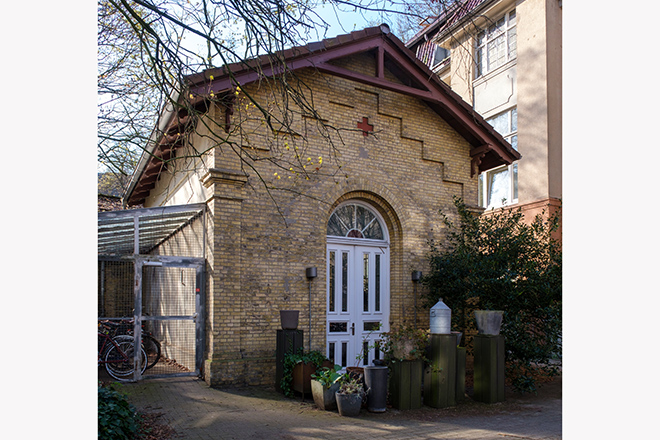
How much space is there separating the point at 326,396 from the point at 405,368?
1327 mm

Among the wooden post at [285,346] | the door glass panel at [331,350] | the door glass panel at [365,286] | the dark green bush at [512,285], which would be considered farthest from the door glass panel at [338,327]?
the dark green bush at [512,285]

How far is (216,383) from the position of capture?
901 cm

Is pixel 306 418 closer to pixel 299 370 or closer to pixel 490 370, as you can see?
pixel 299 370

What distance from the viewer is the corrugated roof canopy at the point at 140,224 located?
9609mm

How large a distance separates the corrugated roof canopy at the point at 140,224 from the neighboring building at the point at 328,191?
0.54 m

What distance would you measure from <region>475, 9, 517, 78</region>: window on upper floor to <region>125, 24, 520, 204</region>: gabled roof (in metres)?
4.33

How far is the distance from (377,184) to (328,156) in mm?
1306

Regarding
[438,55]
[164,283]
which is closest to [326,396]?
[164,283]

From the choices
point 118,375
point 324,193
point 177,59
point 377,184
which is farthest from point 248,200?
point 177,59

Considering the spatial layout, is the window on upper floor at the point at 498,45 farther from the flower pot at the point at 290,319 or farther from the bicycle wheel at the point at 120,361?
the bicycle wheel at the point at 120,361

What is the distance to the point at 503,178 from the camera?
15844mm

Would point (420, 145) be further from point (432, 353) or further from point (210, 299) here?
point (210, 299)

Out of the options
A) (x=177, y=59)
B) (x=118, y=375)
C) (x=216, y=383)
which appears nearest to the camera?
(x=177, y=59)

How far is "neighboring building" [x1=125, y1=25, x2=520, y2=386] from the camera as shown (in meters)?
9.38
